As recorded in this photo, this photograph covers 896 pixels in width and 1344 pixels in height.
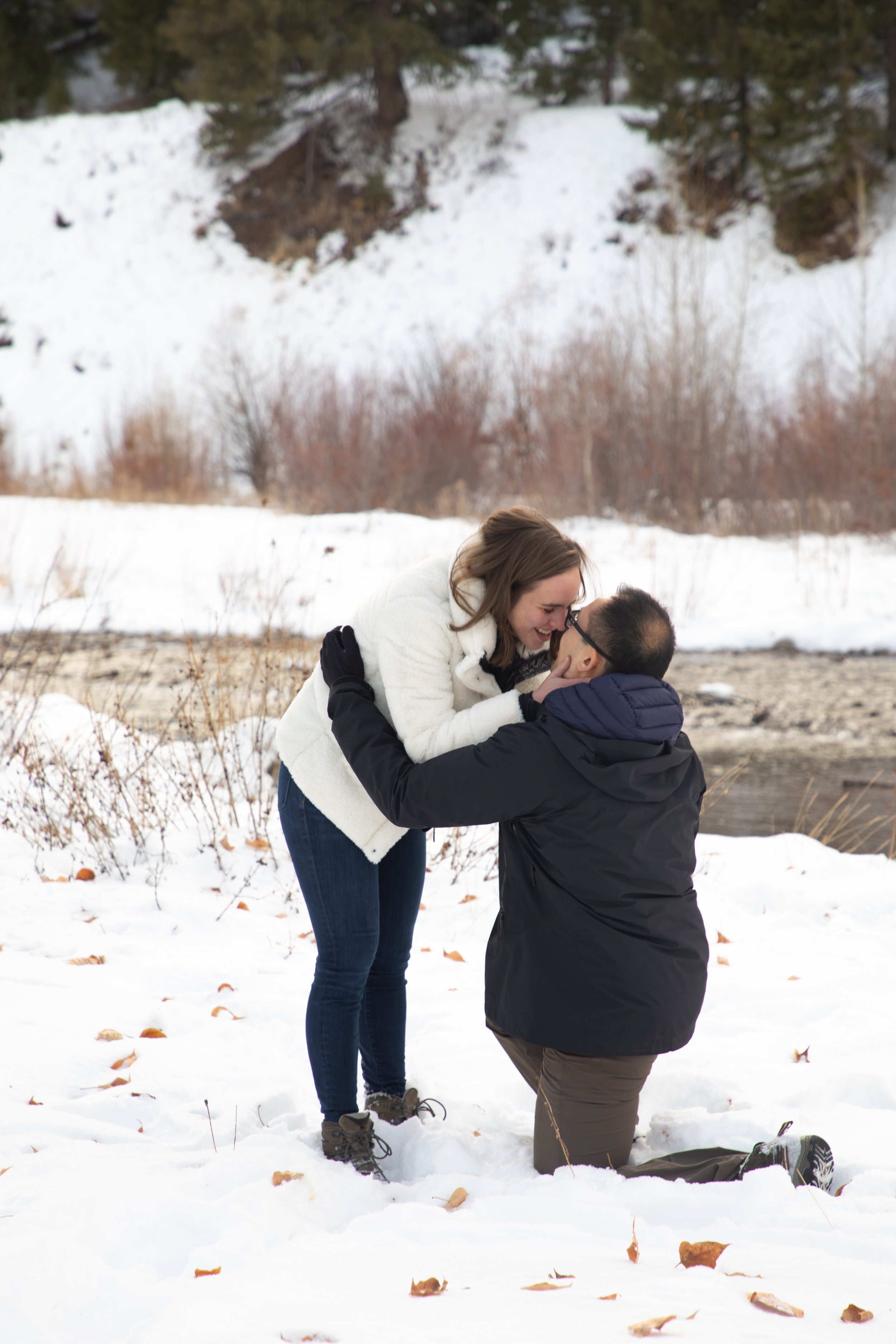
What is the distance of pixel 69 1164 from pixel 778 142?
2578 centimetres

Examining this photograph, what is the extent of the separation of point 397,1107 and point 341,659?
49.2 inches

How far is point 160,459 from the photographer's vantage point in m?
19.0

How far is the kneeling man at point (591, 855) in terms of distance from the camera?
213 cm

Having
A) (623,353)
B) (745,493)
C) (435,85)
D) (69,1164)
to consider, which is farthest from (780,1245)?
(435,85)

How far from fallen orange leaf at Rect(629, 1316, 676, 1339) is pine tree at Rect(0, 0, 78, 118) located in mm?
39465

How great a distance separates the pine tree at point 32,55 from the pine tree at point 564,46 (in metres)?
15.6

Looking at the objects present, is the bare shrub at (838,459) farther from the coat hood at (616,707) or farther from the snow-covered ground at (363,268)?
the coat hood at (616,707)

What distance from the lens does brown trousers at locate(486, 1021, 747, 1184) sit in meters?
A: 2.29

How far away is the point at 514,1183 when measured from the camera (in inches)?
91.0

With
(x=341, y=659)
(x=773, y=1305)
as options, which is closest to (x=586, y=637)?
(x=341, y=659)

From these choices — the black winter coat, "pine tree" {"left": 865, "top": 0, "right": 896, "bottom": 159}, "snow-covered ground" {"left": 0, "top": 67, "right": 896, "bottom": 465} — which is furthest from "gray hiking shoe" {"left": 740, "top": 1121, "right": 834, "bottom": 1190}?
"pine tree" {"left": 865, "top": 0, "right": 896, "bottom": 159}

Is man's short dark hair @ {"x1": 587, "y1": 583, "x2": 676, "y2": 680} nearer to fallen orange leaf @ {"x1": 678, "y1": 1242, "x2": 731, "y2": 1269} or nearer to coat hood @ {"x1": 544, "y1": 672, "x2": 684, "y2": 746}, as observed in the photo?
coat hood @ {"x1": 544, "y1": 672, "x2": 684, "y2": 746}

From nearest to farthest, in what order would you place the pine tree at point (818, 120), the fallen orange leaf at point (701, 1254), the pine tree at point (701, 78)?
the fallen orange leaf at point (701, 1254) → the pine tree at point (818, 120) → the pine tree at point (701, 78)

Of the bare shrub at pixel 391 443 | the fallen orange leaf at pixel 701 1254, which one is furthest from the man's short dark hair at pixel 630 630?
the bare shrub at pixel 391 443
